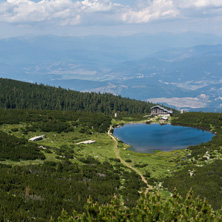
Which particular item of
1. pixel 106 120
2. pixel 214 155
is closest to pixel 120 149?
pixel 214 155

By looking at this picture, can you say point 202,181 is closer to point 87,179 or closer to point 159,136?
point 87,179

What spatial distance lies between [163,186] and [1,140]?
26.0 m

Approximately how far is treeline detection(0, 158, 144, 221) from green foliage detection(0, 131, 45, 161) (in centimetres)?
343

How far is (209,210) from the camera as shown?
14.5 m

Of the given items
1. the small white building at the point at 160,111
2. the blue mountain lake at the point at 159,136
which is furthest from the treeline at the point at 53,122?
the small white building at the point at 160,111

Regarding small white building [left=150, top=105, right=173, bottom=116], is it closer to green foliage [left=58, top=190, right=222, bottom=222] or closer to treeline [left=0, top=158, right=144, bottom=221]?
treeline [left=0, top=158, right=144, bottom=221]

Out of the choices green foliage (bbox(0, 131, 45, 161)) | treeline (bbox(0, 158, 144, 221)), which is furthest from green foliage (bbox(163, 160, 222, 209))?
green foliage (bbox(0, 131, 45, 161))

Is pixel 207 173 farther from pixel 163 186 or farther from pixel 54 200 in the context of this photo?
pixel 54 200

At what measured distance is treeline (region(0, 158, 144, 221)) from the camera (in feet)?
63.2

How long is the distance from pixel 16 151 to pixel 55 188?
47.3 feet

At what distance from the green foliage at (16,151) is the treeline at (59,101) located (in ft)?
321

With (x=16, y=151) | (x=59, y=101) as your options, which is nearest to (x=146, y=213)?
(x=16, y=151)

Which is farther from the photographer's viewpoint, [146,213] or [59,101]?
[59,101]

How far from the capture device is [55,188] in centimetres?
2442
